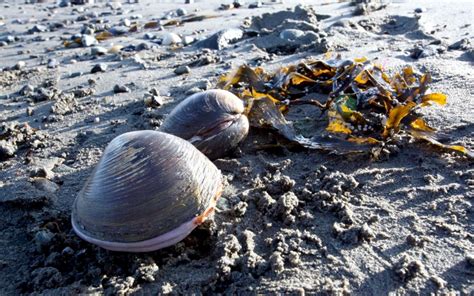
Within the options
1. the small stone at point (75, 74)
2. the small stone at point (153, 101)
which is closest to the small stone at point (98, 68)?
the small stone at point (75, 74)

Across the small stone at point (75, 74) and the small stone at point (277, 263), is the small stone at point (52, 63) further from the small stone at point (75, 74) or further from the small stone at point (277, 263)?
the small stone at point (277, 263)

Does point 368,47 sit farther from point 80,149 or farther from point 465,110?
point 80,149

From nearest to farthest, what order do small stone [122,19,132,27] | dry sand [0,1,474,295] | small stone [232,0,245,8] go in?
dry sand [0,1,474,295]
small stone [122,19,132,27]
small stone [232,0,245,8]

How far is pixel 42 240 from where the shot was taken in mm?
2158

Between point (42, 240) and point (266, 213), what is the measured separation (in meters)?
1.13

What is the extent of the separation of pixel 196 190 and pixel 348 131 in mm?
1223

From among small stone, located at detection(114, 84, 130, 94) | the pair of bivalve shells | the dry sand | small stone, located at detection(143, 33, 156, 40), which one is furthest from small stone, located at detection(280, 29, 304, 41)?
the pair of bivalve shells

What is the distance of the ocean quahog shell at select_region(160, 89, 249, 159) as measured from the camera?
2637 millimetres

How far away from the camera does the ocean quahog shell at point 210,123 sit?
2.64m

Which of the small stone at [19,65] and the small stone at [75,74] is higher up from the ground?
the small stone at [19,65]

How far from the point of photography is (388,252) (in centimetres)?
196

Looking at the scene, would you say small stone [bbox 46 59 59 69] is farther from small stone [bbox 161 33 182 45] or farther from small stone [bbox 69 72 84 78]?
small stone [bbox 161 33 182 45]

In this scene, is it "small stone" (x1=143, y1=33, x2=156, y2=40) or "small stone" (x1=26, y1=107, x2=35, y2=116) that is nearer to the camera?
"small stone" (x1=26, y1=107, x2=35, y2=116)

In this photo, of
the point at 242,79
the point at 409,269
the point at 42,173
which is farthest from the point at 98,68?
the point at 409,269
